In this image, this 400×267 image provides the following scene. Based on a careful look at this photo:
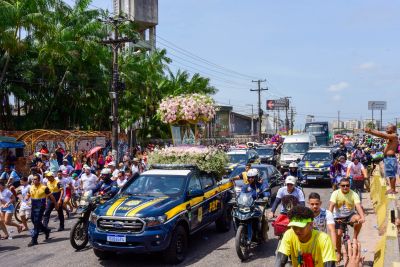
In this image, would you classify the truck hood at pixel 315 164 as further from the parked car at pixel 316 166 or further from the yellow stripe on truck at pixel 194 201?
the yellow stripe on truck at pixel 194 201

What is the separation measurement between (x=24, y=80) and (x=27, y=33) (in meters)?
3.84

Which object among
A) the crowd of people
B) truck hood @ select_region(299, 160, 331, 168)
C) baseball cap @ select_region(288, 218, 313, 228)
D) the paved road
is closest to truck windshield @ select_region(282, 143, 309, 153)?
truck hood @ select_region(299, 160, 331, 168)

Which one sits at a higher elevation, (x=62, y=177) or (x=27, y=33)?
(x=27, y=33)

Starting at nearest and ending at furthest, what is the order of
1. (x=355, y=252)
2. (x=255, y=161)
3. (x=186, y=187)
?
(x=355, y=252) → (x=186, y=187) → (x=255, y=161)

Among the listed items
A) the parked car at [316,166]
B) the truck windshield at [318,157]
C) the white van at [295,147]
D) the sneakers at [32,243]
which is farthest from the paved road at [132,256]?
the white van at [295,147]

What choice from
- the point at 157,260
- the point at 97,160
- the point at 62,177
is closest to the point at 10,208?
the point at 62,177

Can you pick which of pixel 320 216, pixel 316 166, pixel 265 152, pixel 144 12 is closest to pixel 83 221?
pixel 320 216

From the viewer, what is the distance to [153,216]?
26.8 ft

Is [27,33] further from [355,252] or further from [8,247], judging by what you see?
[355,252]

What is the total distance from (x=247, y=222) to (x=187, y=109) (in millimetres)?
7710

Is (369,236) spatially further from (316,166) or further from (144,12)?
(144,12)

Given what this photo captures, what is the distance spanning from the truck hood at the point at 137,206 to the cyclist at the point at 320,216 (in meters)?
2.90

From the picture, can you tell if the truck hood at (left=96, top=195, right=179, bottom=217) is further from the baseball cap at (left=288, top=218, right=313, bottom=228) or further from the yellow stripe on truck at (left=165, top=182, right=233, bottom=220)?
the baseball cap at (left=288, top=218, right=313, bottom=228)

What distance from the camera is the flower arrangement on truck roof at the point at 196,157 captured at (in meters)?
10.9
